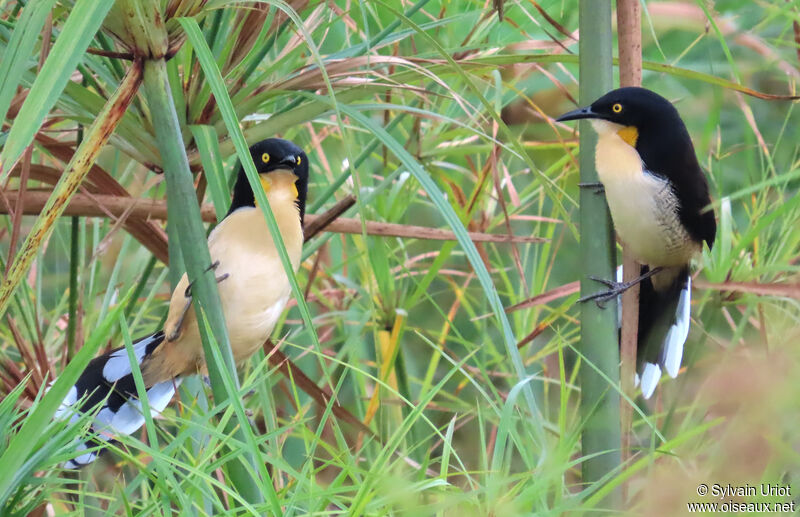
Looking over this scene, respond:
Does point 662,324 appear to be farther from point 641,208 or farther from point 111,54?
point 111,54

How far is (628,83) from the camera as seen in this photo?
0.95 m

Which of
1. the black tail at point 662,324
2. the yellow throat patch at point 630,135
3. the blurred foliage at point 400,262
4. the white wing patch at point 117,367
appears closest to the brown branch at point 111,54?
the blurred foliage at point 400,262

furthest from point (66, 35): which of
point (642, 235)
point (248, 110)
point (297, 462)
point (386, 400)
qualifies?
point (297, 462)

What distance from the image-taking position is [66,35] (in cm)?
64

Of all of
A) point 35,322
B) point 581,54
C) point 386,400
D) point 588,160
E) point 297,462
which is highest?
point 581,54

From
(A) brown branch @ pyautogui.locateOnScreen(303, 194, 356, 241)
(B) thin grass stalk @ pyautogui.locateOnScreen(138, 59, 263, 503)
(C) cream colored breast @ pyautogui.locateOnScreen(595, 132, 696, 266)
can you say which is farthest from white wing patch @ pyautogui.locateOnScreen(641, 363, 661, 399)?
(B) thin grass stalk @ pyautogui.locateOnScreen(138, 59, 263, 503)

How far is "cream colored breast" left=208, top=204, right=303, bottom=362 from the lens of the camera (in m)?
0.99

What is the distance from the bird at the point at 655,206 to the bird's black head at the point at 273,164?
29cm

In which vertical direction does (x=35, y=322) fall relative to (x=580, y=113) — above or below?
below

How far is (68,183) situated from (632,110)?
589mm

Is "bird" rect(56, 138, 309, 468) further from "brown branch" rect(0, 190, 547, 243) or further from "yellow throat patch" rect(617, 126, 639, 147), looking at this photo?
"yellow throat patch" rect(617, 126, 639, 147)

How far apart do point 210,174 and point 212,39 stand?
0.20m

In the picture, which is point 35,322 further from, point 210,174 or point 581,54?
point 581,54

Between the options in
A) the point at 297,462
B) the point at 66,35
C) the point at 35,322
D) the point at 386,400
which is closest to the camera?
the point at 66,35
